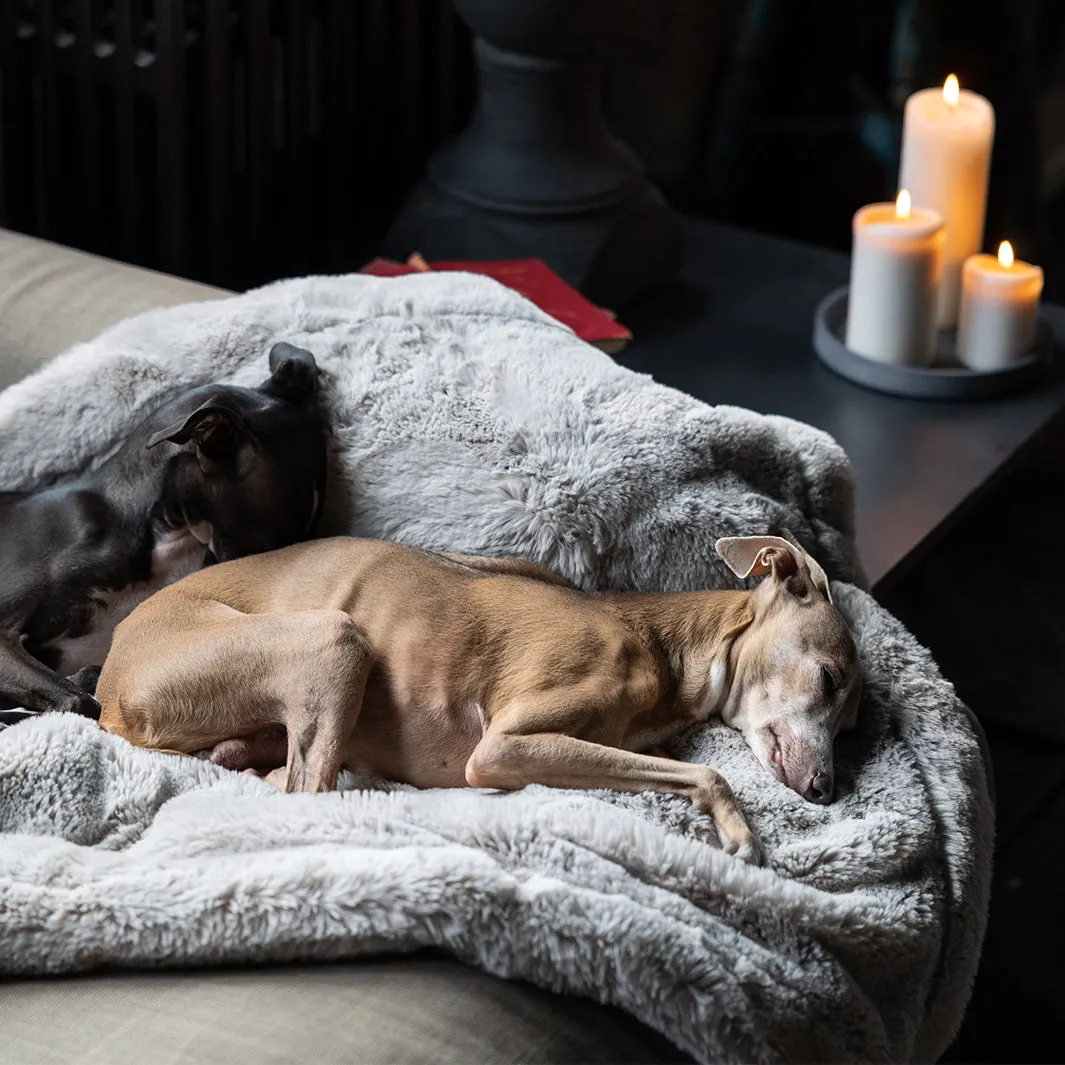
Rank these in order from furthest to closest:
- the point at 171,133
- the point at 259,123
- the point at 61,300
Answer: the point at 259,123 → the point at 171,133 → the point at 61,300

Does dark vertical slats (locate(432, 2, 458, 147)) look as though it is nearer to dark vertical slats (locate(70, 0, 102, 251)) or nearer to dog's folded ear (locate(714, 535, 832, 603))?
dark vertical slats (locate(70, 0, 102, 251))

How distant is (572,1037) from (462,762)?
1.15ft

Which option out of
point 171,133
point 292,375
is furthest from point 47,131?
point 292,375

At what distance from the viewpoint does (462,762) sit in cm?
129

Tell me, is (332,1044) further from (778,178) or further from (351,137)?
(778,178)

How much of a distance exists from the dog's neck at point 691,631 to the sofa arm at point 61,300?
1.95 ft

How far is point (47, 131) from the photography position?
213 cm

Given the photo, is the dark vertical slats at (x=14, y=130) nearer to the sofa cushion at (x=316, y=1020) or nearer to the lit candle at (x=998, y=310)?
the lit candle at (x=998, y=310)

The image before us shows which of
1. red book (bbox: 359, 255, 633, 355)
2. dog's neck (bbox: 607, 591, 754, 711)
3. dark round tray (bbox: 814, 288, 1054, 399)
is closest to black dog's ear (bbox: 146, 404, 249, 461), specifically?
dog's neck (bbox: 607, 591, 754, 711)

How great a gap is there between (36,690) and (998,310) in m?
1.29

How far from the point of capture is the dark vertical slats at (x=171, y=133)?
2035 millimetres

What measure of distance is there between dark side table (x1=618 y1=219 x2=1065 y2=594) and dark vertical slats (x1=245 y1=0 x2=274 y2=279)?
0.60m

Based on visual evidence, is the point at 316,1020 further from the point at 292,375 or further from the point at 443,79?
the point at 443,79

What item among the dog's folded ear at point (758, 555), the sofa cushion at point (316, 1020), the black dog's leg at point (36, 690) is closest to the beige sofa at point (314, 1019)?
the sofa cushion at point (316, 1020)
